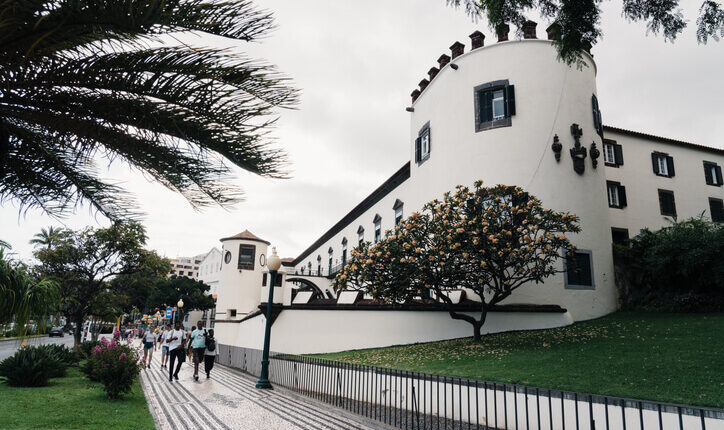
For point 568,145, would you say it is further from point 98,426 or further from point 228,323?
point 228,323

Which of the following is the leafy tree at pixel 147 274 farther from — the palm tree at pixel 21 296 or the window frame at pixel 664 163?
the window frame at pixel 664 163

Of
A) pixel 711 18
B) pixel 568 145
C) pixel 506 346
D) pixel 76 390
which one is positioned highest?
pixel 568 145

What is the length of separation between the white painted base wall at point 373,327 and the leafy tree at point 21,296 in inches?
496

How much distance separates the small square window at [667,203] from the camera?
25281 millimetres

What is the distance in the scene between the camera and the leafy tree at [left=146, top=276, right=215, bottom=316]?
62.0m

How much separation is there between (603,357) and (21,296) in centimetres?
1127

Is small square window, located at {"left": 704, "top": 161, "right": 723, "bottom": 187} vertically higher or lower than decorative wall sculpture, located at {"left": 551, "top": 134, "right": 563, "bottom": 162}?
higher

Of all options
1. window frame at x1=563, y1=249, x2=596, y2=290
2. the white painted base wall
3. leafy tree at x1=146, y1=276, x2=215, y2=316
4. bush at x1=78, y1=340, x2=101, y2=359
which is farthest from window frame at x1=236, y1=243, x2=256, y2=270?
leafy tree at x1=146, y1=276, x2=215, y2=316

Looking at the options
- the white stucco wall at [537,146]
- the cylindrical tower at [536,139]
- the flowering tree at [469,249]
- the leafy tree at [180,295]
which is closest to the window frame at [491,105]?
the cylindrical tower at [536,139]

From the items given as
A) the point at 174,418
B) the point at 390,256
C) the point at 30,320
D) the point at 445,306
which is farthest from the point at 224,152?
the point at 445,306

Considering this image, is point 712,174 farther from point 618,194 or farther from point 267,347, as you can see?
point 267,347

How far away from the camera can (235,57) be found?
3.24 meters

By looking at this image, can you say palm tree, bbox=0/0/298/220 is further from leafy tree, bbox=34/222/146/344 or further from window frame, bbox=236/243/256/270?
window frame, bbox=236/243/256/270

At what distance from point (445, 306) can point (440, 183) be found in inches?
253
